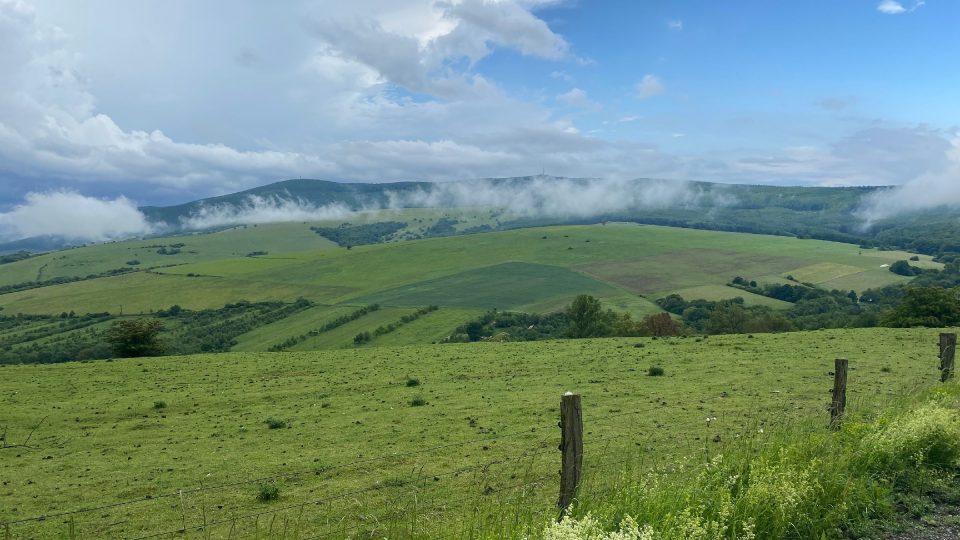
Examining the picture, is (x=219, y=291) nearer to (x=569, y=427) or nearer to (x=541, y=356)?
(x=541, y=356)

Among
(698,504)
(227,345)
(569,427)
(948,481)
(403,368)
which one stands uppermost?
(569,427)

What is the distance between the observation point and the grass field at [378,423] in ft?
47.3

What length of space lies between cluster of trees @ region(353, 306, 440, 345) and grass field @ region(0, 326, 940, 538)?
62.5m

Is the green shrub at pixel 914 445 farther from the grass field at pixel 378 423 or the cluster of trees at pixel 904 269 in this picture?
the cluster of trees at pixel 904 269

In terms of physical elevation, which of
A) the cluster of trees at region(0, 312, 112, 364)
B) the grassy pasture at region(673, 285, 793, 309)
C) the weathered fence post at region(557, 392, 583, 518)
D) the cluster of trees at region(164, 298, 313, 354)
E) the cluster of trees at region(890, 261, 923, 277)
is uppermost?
the weathered fence post at region(557, 392, 583, 518)

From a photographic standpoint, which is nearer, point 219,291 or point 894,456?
point 894,456

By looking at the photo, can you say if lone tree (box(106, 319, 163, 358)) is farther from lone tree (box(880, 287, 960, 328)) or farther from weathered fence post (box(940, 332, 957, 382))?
lone tree (box(880, 287, 960, 328))

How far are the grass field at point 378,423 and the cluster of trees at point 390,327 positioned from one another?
62.5 metres

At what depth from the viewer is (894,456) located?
442 inches

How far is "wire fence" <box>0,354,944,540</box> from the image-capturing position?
12945 mm

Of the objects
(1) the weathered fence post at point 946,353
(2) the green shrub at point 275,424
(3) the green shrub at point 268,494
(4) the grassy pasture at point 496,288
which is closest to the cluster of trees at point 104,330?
(4) the grassy pasture at point 496,288

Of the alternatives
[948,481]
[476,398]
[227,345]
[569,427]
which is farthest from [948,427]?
[227,345]

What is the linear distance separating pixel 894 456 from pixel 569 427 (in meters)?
7.25

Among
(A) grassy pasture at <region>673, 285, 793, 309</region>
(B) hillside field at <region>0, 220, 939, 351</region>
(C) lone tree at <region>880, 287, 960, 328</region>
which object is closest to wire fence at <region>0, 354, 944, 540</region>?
(C) lone tree at <region>880, 287, 960, 328</region>
